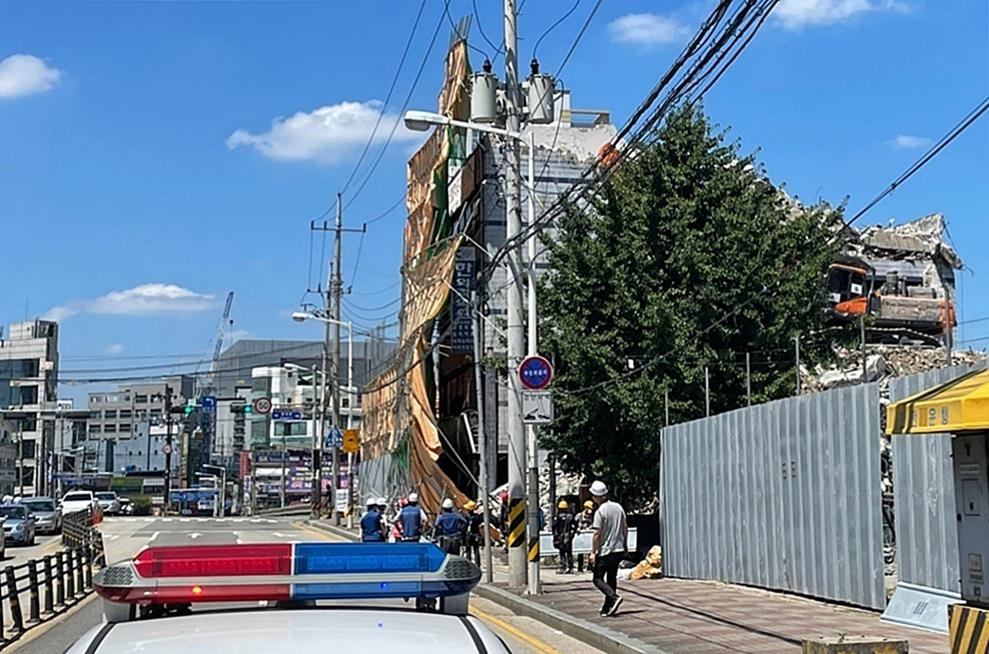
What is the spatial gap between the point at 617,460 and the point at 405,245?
3348 cm

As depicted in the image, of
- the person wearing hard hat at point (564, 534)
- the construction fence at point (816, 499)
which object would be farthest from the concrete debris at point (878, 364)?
the construction fence at point (816, 499)

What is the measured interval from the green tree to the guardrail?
35.3 feet

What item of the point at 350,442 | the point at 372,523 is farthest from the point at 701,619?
the point at 350,442

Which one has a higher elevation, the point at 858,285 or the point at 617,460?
the point at 858,285

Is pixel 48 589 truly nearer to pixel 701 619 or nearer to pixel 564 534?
pixel 701 619

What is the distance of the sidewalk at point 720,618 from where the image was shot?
13859 mm

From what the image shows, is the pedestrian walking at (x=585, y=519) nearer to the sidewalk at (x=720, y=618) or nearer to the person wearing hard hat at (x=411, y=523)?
the person wearing hard hat at (x=411, y=523)

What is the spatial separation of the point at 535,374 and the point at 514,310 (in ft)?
5.20

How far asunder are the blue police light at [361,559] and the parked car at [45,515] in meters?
52.4

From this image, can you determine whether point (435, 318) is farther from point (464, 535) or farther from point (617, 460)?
point (464, 535)

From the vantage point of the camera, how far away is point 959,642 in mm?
9250

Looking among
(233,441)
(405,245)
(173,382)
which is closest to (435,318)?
(405,245)

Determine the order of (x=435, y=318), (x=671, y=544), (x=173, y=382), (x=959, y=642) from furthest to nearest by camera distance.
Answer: (x=173, y=382) < (x=435, y=318) < (x=671, y=544) < (x=959, y=642)

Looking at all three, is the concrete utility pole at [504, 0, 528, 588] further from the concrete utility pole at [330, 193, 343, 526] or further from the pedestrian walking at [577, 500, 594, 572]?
the concrete utility pole at [330, 193, 343, 526]
